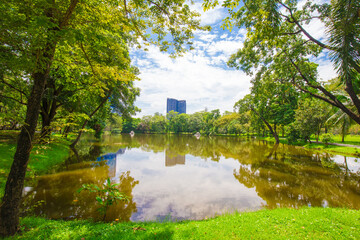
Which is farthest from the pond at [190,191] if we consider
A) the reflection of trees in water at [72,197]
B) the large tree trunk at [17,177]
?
the large tree trunk at [17,177]

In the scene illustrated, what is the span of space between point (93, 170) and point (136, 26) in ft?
31.8

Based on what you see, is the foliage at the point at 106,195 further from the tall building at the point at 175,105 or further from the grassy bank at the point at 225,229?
the tall building at the point at 175,105

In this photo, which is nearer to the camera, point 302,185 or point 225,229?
point 225,229

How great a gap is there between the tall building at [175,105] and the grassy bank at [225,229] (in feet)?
599

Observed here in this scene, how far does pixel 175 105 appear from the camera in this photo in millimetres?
189625

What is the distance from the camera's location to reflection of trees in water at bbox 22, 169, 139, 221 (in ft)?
16.8

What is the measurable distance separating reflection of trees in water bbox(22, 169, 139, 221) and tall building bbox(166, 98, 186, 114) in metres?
178

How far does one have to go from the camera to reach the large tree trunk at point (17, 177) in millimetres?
3248

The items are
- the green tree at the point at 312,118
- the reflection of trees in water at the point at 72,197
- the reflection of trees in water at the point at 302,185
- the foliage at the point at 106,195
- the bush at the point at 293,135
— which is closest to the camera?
the foliage at the point at 106,195

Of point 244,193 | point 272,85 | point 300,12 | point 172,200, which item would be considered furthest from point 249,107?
point 172,200

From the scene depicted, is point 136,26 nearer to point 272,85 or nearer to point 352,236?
point 352,236

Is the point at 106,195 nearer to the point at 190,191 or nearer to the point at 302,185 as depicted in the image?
the point at 190,191

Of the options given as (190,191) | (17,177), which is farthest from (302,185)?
(17,177)

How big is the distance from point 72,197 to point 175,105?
606 feet
